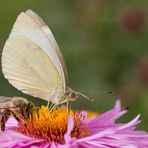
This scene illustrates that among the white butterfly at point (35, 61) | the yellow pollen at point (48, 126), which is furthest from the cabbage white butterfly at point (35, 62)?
the yellow pollen at point (48, 126)

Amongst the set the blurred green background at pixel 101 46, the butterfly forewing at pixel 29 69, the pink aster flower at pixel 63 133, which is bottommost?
the pink aster flower at pixel 63 133

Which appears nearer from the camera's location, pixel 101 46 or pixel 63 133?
pixel 63 133

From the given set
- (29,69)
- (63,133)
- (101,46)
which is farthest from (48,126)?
(101,46)

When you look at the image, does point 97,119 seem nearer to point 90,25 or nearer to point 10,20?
point 90,25

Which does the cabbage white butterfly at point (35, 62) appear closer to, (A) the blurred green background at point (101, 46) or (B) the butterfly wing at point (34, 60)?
(B) the butterfly wing at point (34, 60)

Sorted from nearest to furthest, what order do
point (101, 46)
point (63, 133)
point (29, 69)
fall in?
point (63, 133), point (29, 69), point (101, 46)

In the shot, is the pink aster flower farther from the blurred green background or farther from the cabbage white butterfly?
the blurred green background

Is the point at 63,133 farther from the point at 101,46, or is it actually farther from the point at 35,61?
the point at 101,46
